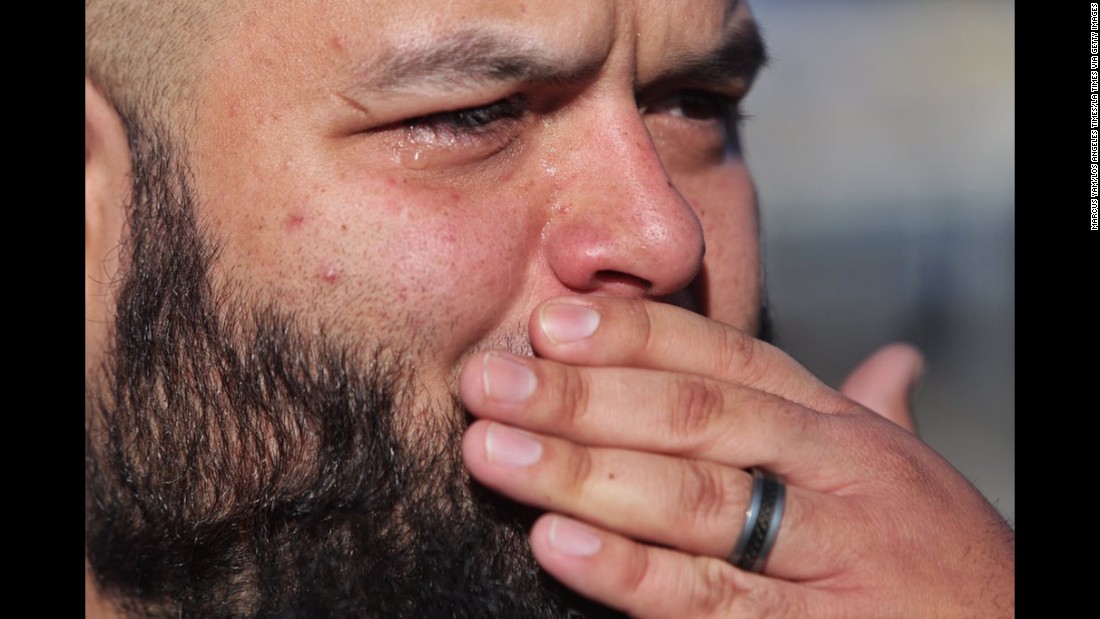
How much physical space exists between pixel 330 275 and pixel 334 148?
22cm

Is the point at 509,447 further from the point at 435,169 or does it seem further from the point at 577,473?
the point at 435,169

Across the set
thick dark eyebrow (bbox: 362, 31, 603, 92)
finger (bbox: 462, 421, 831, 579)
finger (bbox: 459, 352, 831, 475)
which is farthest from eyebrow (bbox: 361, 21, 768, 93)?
finger (bbox: 462, 421, 831, 579)

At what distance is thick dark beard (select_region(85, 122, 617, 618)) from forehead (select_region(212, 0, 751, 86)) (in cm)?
28

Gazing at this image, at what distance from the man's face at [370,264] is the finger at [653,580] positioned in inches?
10.3

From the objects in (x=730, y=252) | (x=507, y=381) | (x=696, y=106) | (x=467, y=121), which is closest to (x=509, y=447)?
(x=507, y=381)

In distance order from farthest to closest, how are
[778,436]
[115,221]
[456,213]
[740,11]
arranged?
[740,11], [115,221], [456,213], [778,436]

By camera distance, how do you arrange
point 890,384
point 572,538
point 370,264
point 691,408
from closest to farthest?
point 572,538 → point 691,408 → point 370,264 → point 890,384

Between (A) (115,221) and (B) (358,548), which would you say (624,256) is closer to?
(B) (358,548)

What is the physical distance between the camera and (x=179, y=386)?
80.7 inches

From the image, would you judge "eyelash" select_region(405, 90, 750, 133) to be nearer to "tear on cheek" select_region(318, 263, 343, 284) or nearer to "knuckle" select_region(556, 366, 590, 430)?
"tear on cheek" select_region(318, 263, 343, 284)

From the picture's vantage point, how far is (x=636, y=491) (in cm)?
169

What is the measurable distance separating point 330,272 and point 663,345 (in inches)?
22.5

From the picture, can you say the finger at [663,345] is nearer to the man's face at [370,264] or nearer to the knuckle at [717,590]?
the man's face at [370,264]

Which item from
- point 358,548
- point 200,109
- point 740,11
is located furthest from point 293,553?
point 740,11
